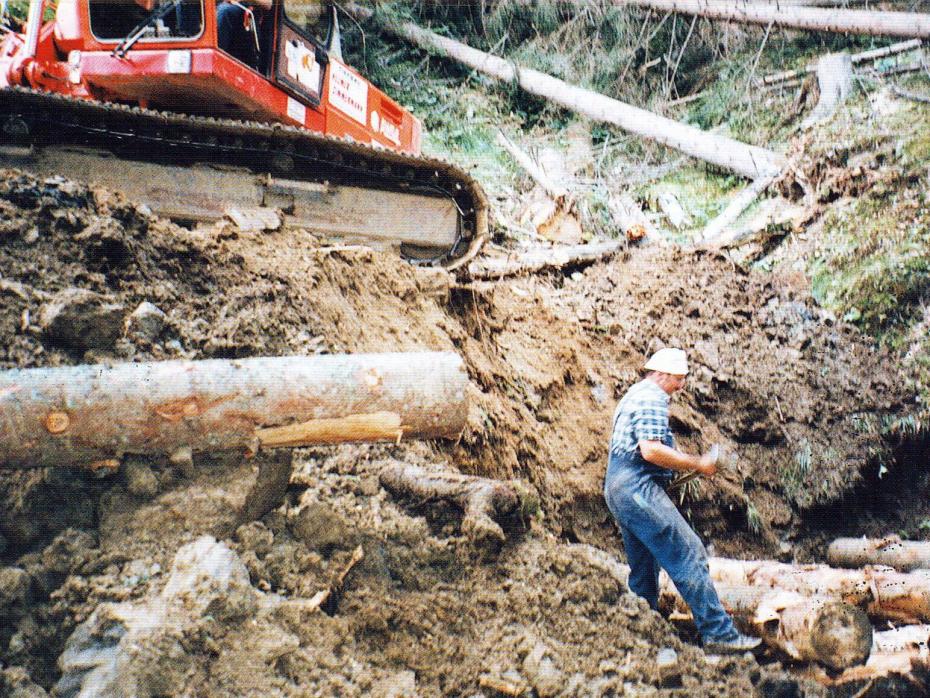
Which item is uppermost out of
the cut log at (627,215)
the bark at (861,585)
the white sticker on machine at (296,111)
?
the white sticker on machine at (296,111)

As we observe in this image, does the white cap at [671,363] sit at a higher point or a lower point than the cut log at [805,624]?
higher

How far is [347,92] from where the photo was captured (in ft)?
20.4

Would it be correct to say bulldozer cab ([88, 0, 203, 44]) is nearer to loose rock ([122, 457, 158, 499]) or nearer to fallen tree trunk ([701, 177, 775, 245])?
loose rock ([122, 457, 158, 499])

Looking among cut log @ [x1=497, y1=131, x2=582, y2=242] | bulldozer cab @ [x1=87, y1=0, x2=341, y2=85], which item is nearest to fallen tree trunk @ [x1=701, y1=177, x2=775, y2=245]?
cut log @ [x1=497, y1=131, x2=582, y2=242]

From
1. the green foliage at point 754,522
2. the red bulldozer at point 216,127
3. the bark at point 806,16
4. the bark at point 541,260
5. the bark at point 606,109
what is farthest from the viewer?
the bark at point 606,109

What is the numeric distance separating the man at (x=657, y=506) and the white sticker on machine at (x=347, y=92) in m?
3.87

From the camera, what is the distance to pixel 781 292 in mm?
6281

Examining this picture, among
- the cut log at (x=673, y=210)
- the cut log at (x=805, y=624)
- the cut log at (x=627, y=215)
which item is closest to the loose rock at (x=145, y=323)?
the cut log at (x=805, y=624)

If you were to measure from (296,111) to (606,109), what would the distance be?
231 inches

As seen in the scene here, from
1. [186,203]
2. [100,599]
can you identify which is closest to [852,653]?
[100,599]

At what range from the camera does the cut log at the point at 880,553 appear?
426cm

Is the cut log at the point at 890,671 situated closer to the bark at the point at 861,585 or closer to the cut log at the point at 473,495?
the bark at the point at 861,585

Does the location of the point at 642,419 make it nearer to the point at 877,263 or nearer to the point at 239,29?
the point at 877,263

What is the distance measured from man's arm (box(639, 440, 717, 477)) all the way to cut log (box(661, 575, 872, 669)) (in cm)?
68
